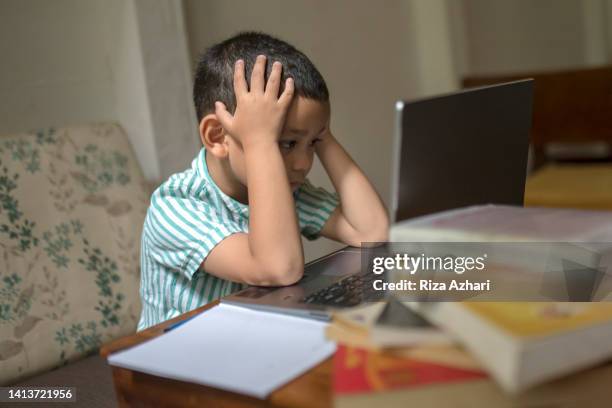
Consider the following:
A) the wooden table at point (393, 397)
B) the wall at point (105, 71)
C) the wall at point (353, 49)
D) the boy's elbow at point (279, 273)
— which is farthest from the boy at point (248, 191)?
the wall at point (353, 49)

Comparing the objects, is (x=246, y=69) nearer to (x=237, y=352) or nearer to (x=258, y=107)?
(x=258, y=107)

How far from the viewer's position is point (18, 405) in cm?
106

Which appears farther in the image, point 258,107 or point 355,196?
point 355,196

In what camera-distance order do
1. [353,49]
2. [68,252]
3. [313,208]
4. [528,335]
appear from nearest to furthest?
[528,335]
[313,208]
[68,252]
[353,49]

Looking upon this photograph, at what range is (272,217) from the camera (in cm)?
87

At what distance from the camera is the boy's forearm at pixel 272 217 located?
33.9 inches

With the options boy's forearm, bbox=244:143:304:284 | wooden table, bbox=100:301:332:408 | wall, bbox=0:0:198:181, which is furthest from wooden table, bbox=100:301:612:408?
wall, bbox=0:0:198:181

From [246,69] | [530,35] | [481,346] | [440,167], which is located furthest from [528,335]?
[530,35]

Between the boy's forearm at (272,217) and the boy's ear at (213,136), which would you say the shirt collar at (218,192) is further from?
the boy's forearm at (272,217)

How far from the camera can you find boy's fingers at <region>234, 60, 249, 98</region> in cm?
95

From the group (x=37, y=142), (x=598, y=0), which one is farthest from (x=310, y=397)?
(x=598, y=0)

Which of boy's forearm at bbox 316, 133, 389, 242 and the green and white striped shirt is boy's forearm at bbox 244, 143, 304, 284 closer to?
the green and white striped shirt

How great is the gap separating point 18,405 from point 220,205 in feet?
1.46

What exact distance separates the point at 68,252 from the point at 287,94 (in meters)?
0.64
